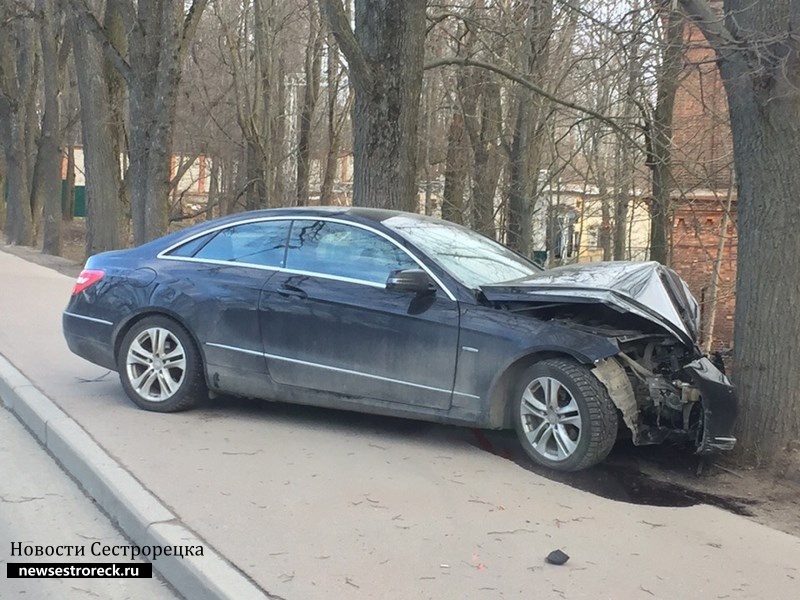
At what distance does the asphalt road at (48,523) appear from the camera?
431 centimetres

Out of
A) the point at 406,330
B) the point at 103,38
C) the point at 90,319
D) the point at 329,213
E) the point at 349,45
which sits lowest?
the point at 90,319

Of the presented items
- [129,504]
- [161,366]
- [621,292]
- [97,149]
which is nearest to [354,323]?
[161,366]

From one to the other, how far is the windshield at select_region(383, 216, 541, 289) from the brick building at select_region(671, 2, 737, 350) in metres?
5.20

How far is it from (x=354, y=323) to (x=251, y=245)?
4.00ft

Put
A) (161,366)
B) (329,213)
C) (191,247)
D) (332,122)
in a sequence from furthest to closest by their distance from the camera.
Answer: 1. (332,122)
2. (191,247)
3. (161,366)
4. (329,213)

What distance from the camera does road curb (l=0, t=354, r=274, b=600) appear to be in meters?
4.13

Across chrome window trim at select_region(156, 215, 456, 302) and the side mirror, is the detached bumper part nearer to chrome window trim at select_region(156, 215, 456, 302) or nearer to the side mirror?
chrome window trim at select_region(156, 215, 456, 302)

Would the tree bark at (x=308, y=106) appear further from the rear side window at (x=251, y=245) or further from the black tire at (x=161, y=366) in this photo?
the black tire at (x=161, y=366)

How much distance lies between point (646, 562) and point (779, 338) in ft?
7.15

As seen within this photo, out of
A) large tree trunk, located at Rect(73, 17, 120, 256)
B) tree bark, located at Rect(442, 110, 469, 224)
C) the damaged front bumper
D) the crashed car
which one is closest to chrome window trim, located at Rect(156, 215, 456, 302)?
the crashed car

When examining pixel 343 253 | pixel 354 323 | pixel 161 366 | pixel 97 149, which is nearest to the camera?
pixel 354 323

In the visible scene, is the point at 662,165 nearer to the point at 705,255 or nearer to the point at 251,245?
the point at 705,255

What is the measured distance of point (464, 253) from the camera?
6781 mm

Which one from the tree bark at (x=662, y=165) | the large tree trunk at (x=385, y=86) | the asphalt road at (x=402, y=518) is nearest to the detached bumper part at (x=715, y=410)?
the asphalt road at (x=402, y=518)
